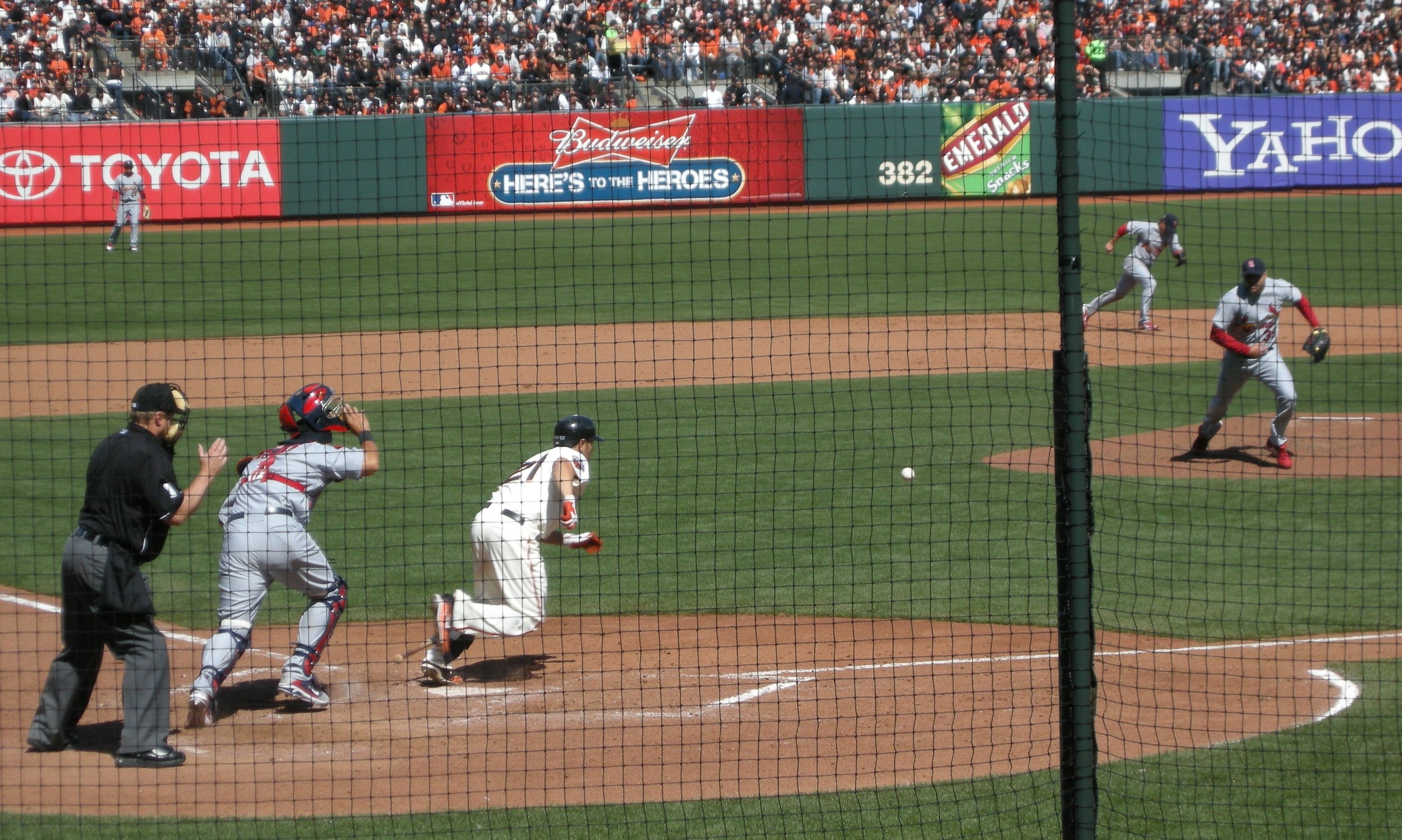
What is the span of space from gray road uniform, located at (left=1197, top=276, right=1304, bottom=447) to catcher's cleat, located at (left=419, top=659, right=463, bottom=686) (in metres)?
7.32

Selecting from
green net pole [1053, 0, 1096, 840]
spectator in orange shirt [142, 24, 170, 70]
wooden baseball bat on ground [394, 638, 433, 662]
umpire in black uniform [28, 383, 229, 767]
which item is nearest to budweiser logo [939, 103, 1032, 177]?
spectator in orange shirt [142, 24, 170, 70]

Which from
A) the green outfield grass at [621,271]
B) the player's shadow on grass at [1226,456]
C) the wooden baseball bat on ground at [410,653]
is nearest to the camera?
the wooden baseball bat on ground at [410,653]

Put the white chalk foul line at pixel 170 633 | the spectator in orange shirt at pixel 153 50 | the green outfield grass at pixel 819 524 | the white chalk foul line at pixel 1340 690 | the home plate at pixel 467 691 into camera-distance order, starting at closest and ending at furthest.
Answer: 1. the white chalk foul line at pixel 1340 690
2. the home plate at pixel 467 691
3. the white chalk foul line at pixel 170 633
4. the green outfield grass at pixel 819 524
5. the spectator in orange shirt at pixel 153 50

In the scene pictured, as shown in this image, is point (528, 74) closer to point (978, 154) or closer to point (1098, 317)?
point (978, 154)

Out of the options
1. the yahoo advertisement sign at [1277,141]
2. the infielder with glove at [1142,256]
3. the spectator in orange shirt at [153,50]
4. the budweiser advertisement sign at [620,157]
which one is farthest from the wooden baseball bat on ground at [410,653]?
the yahoo advertisement sign at [1277,141]

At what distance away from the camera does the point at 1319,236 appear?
2561 centimetres

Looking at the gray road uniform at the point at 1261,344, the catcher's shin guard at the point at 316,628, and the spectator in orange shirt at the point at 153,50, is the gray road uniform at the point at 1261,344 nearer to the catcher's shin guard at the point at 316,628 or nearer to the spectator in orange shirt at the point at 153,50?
the catcher's shin guard at the point at 316,628

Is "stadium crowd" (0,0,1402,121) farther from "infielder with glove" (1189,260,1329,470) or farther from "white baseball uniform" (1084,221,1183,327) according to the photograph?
"infielder with glove" (1189,260,1329,470)

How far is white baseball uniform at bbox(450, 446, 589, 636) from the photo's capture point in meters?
7.38

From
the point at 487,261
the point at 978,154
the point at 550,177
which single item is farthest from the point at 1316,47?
the point at 487,261

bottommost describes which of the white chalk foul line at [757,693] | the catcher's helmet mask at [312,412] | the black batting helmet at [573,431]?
the white chalk foul line at [757,693]

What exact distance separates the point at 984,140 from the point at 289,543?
885 inches

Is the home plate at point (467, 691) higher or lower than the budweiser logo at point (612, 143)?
lower

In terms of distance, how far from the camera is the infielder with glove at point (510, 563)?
7.37 meters
